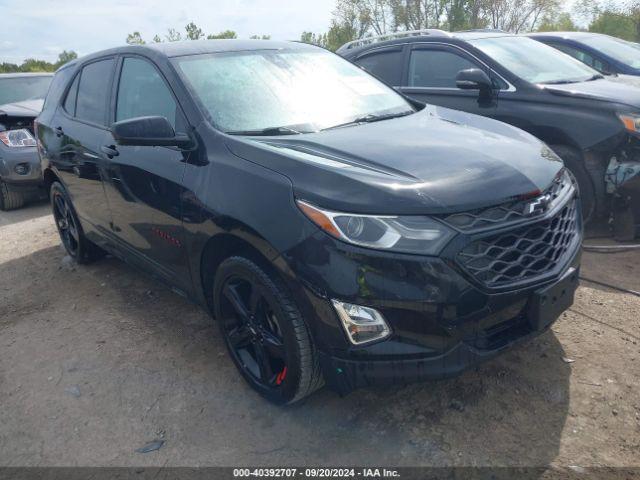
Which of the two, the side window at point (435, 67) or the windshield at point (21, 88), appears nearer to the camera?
the side window at point (435, 67)

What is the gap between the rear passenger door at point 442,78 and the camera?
4.99 metres

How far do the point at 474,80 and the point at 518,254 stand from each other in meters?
2.82

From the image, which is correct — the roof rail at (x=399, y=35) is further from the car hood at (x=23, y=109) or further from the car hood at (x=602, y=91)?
the car hood at (x=23, y=109)

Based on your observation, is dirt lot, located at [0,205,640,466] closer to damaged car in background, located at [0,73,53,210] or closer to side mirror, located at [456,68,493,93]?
side mirror, located at [456,68,493,93]

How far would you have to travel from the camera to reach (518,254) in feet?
7.41

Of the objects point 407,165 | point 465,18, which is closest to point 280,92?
point 407,165

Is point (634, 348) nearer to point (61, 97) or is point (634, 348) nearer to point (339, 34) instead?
point (61, 97)

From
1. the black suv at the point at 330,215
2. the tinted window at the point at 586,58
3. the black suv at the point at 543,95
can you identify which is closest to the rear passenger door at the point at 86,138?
the black suv at the point at 330,215

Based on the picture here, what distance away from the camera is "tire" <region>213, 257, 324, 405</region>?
2.40 m

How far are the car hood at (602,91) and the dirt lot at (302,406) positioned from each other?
1.39m

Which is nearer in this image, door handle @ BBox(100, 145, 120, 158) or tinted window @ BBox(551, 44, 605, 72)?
door handle @ BBox(100, 145, 120, 158)

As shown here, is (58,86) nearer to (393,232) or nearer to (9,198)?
(9,198)

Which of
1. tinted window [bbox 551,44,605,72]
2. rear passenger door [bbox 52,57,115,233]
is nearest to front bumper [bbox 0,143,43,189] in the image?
rear passenger door [bbox 52,57,115,233]

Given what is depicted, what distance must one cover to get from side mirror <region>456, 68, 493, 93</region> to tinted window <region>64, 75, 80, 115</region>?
3.15 m
